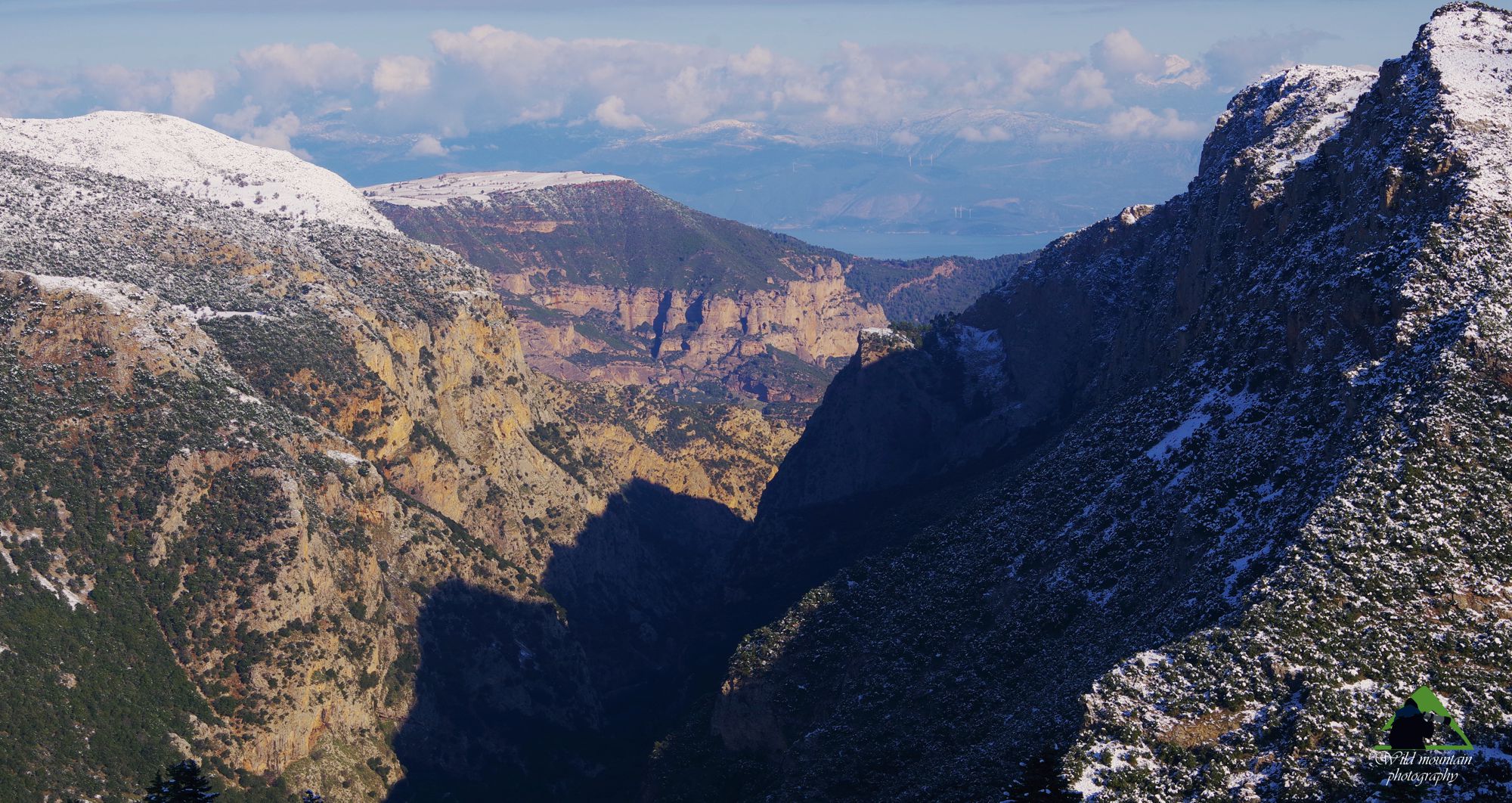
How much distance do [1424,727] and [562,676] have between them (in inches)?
2787

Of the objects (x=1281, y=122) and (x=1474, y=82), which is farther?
(x=1281, y=122)

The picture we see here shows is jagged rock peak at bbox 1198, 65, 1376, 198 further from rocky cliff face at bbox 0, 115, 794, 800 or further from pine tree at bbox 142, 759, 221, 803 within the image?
pine tree at bbox 142, 759, 221, 803

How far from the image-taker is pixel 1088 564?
225 ft

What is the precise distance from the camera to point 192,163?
149375 millimetres

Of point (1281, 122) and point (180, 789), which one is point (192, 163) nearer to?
point (1281, 122)

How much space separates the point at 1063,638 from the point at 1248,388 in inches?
609

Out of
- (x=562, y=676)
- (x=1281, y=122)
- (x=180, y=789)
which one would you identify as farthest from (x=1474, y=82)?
(x=562, y=676)

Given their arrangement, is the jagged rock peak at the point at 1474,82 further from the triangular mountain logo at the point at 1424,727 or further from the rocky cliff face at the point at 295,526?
the rocky cliff face at the point at 295,526

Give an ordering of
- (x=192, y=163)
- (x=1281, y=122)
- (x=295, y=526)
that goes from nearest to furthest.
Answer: (x=295, y=526) < (x=1281, y=122) < (x=192, y=163)

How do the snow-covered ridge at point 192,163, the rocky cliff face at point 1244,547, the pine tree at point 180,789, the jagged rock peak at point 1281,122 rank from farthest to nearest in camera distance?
the snow-covered ridge at point 192,163 → the jagged rock peak at point 1281,122 → the rocky cliff face at point 1244,547 → the pine tree at point 180,789

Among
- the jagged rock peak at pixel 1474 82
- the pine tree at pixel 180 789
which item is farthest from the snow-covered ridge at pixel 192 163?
the pine tree at pixel 180 789

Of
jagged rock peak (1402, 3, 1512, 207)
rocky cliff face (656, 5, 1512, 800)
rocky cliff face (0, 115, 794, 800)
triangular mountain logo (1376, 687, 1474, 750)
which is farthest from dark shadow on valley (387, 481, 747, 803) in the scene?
jagged rock peak (1402, 3, 1512, 207)

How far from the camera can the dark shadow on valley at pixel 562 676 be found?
95.9m

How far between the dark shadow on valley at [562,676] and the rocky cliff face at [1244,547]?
673 inches
